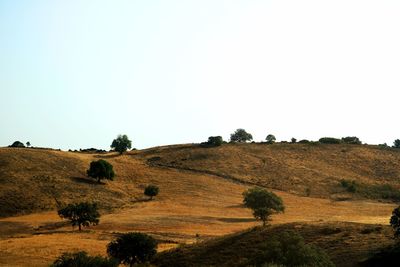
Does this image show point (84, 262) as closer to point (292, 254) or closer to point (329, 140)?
point (292, 254)

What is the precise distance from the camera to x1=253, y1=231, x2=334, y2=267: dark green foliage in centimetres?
3284

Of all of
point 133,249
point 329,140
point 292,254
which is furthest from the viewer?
point 329,140

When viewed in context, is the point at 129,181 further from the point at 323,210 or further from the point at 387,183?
the point at 387,183

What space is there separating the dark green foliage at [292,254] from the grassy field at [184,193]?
7636 mm

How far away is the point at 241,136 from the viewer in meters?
171

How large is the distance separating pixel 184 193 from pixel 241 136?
73.9 metres

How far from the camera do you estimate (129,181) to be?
10519 cm

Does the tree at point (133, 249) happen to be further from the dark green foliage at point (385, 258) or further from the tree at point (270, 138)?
the tree at point (270, 138)

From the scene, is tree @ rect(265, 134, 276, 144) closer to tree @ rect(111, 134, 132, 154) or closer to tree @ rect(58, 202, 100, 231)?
tree @ rect(111, 134, 132, 154)

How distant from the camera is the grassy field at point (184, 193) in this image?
61662 millimetres

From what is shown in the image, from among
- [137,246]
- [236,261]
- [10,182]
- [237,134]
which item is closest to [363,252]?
[236,261]

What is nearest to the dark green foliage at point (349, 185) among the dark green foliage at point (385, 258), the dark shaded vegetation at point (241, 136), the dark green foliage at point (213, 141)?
the dark green foliage at point (213, 141)

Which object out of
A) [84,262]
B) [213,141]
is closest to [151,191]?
[213,141]

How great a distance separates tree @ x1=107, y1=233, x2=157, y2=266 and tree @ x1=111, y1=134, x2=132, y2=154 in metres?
88.0
